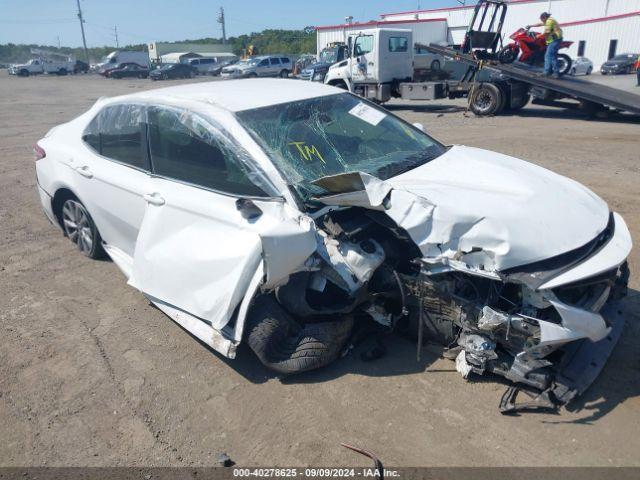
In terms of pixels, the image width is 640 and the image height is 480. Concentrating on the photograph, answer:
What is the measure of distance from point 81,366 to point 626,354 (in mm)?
3618

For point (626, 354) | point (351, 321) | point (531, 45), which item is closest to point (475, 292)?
point (351, 321)

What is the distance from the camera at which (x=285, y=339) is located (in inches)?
129

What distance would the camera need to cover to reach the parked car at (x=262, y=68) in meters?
36.0

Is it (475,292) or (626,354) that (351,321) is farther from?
(626,354)

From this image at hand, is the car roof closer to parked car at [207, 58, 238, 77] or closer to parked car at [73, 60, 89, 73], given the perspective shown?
parked car at [207, 58, 238, 77]

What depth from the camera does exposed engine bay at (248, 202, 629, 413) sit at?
281cm

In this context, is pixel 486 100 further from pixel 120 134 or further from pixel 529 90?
pixel 120 134

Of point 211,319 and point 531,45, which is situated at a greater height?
point 531,45

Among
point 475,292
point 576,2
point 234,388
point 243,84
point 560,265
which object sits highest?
point 576,2

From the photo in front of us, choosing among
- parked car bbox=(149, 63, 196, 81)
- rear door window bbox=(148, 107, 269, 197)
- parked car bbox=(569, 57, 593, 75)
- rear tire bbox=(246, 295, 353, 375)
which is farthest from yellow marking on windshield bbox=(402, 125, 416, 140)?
parked car bbox=(149, 63, 196, 81)

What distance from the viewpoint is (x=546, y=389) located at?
2900 millimetres

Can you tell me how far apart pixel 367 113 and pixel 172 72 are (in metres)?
41.3

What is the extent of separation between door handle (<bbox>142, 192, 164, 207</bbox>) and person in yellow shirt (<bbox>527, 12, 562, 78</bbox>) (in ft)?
42.7

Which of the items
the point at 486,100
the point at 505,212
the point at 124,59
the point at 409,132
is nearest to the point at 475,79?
the point at 486,100
